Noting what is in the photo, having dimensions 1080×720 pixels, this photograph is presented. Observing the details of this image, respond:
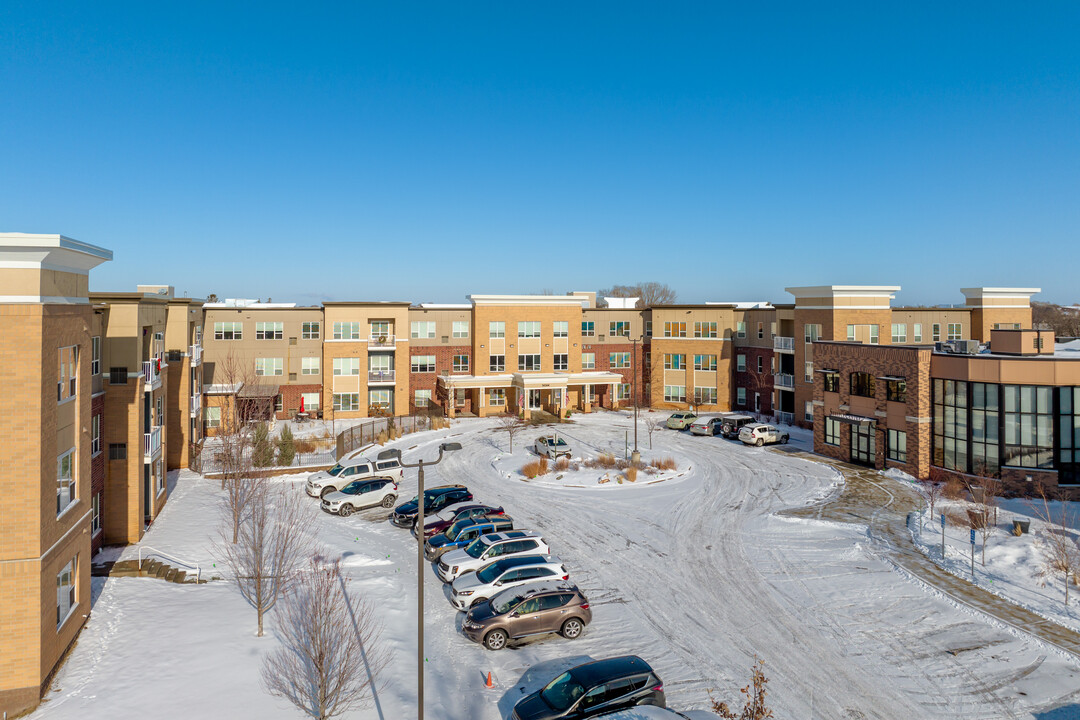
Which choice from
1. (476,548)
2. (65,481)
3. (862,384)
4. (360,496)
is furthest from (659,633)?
(862,384)

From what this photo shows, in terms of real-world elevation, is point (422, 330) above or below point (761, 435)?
above

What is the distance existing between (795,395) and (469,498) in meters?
31.2

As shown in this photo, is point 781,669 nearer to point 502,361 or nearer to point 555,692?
point 555,692

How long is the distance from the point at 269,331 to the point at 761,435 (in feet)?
130

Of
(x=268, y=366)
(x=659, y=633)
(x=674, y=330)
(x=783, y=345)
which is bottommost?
(x=659, y=633)

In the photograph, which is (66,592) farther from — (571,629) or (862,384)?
(862,384)

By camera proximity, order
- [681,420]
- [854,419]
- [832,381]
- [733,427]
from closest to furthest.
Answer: [854,419]
[832,381]
[733,427]
[681,420]

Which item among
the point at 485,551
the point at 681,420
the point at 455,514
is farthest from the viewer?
the point at 681,420

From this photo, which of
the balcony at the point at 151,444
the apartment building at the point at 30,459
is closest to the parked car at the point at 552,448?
the balcony at the point at 151,444

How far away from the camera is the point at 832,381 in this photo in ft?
133

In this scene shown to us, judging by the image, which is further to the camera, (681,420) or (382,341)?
(382,341)

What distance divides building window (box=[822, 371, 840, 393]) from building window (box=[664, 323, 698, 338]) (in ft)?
62.0

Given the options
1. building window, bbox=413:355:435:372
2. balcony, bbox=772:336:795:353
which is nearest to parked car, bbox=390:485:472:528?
building window, bbox=413:355:435:372

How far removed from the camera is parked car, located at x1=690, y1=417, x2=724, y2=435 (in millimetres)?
47031
